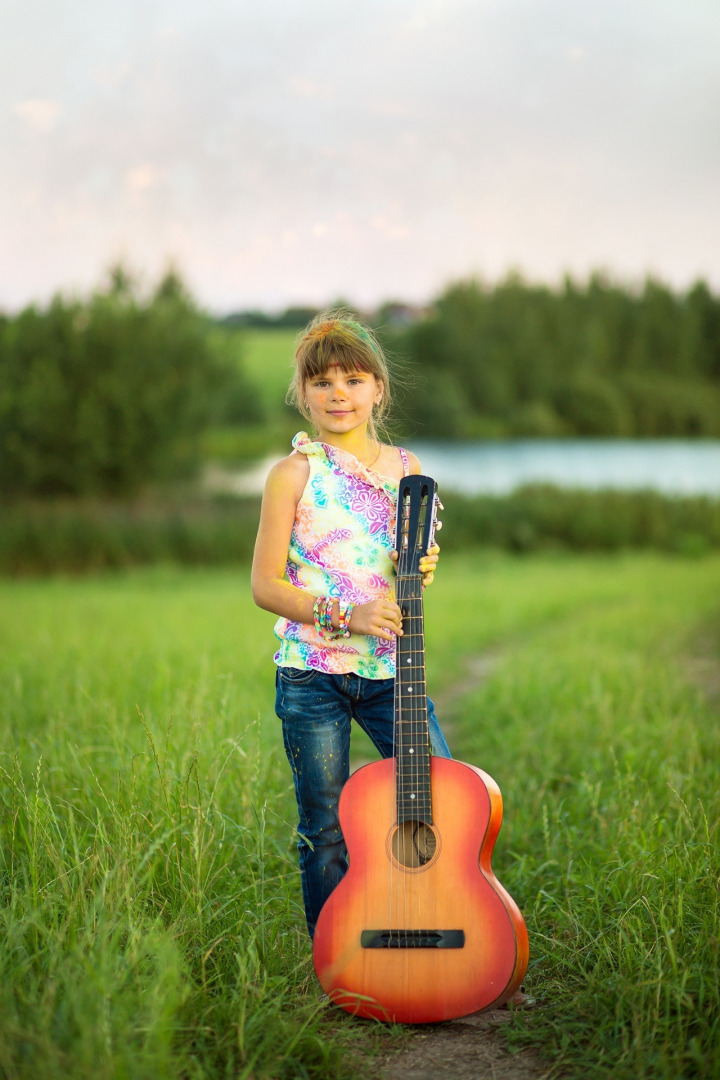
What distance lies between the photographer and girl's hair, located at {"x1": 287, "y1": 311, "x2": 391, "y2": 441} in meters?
2.75

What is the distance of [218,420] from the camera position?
22.8m

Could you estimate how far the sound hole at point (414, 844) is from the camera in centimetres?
247

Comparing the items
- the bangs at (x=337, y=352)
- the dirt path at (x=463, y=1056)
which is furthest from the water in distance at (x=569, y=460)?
the dirt path at (x=463, y=1056)

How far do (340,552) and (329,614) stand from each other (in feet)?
0.77

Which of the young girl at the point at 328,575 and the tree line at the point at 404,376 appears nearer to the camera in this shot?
the young girl at the point at 328,575

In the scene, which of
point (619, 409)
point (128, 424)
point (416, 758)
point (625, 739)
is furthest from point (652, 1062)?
point (619, 409)

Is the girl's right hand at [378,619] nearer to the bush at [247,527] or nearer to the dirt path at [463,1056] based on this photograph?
the dirt path at [463,1056]

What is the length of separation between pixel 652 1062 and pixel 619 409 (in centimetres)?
3730

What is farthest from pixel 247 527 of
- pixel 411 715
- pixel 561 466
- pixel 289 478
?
pixel 411 715

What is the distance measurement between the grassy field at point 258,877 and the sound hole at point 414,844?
16.8 inches

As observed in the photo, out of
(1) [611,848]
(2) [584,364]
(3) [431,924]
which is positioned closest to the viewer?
(3) [431,924]

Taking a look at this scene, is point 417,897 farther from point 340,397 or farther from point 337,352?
point 337,352

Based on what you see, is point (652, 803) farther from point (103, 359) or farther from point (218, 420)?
point (218, 420)

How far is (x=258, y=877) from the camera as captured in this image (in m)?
3.13
